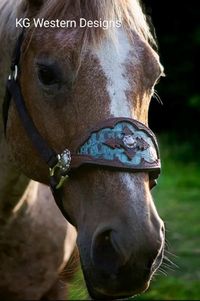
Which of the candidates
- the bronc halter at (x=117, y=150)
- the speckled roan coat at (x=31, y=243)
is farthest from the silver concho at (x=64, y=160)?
the speckled roan coat at (x=31, y=243)

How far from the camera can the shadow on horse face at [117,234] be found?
2496mm

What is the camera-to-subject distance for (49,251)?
369 cm

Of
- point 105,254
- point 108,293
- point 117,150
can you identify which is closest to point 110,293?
point 108,293

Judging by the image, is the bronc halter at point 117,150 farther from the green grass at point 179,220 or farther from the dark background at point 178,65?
the dark background at point 178,65

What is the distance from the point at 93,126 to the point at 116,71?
0.64 ft

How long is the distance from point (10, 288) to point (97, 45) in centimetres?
137

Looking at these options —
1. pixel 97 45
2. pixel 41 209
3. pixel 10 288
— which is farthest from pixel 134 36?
pixel 10 288

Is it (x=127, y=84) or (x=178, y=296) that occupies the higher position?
(x=127, y=84)

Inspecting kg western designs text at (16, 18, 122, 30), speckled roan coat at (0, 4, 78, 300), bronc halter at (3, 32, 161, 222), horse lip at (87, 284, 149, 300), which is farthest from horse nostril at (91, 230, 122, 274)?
speckled roan coat at (0, 4, 78, 300)

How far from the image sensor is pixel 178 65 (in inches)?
548

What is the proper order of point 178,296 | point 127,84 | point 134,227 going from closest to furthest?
point 134,227 < point 127,84 < point 178,296

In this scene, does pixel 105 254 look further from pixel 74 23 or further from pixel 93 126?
pixel 74 23

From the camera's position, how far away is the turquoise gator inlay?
2.62 meters

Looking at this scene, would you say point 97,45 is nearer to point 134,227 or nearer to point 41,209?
point 134,227
